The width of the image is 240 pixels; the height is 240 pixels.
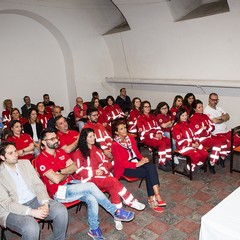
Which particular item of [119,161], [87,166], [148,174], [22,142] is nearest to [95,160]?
[87,166]

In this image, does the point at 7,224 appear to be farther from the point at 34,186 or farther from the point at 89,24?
the point at 89,24

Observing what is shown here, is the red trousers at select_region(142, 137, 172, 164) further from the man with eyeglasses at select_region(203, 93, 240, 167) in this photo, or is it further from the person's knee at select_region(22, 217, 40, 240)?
the person's knee at select_region(22, 217, 40, 240)

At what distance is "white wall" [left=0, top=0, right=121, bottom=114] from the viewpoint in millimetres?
7070

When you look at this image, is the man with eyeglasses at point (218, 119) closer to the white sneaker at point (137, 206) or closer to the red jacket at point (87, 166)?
the white sneaker at point (137, 206)

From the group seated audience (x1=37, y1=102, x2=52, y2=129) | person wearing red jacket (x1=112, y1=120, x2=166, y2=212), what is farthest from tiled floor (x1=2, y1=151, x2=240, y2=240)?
seated audience (x1=37, y1=102, x2=52, y2=129)

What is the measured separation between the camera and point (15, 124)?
4176 mm

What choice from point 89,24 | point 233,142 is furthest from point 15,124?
point 89,24

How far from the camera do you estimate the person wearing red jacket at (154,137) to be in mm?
4785

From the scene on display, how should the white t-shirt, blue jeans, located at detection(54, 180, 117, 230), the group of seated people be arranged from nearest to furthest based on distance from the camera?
the group of seated people → blue jeans, located at detection(54, 180, 117, 230) → the white t-shirt

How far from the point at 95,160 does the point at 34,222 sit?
3.56 ft

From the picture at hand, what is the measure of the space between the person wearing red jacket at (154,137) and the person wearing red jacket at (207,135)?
1.98ft

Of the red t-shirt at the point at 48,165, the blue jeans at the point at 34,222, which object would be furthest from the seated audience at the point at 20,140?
the blue jeans at the point at 34,222

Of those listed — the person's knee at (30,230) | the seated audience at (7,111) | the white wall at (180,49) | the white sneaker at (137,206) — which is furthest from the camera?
the seated audience at (7,111)

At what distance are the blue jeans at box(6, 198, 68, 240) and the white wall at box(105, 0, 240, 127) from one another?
4.43m
